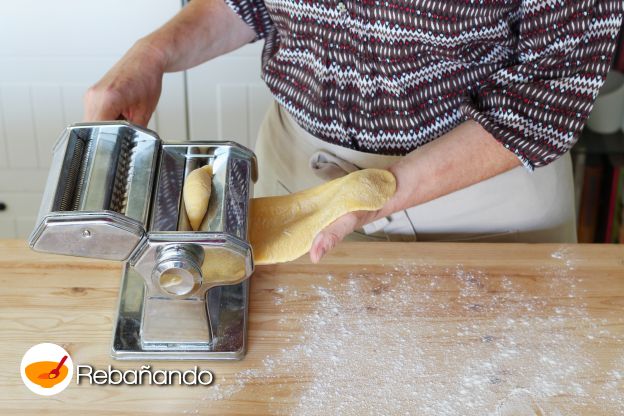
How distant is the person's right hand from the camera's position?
991 mm

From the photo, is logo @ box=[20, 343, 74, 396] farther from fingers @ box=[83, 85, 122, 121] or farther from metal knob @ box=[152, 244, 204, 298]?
fingers @ box=[83, 85, 122, 121]

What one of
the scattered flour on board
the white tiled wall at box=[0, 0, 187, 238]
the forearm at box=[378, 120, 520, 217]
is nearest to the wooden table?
the scattered flour on board

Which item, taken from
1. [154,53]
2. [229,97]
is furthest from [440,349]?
[229,97]

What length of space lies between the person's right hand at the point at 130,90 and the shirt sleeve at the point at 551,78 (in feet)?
1.47

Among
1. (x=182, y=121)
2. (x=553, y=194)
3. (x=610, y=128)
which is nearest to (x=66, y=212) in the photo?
(x=553, y=194)

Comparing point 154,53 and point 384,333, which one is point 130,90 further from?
point 384,333

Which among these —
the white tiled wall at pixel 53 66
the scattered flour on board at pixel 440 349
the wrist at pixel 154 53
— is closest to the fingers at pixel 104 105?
the wrist at pixel 154 53

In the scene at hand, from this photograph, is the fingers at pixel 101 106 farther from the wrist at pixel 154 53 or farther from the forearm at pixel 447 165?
the forearm at pixel 447 165

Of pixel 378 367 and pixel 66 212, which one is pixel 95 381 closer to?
pixel 66 212

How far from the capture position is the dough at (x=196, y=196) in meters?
0.79

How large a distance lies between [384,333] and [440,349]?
0.22 ft

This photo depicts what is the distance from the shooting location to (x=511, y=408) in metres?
0.80

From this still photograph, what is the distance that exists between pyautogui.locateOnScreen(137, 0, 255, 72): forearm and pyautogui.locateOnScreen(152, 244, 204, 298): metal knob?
1.49ft

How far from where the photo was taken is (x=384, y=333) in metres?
0.89
